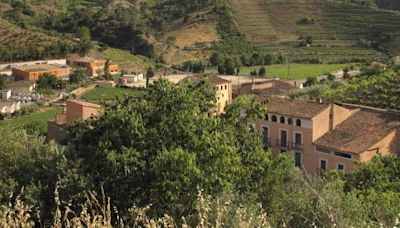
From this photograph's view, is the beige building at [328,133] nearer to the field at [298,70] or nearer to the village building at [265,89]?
the village building at [265,89]

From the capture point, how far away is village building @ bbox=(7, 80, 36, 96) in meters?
55.8

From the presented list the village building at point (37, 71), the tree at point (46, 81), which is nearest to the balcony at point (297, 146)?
the tree at point (46, 81)

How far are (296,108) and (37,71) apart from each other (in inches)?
1597

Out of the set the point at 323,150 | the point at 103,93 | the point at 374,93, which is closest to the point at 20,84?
the point at 103,93

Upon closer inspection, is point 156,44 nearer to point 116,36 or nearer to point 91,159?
point 116,36

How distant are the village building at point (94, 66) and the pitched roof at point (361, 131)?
42596mm

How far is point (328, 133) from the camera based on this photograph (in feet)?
87.2

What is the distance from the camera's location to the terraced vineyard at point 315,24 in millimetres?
78375

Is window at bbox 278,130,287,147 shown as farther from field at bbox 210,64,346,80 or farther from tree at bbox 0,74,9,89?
tree at bbox 0,74,9,89

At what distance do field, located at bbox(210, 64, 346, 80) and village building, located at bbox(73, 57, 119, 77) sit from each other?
1121 cm

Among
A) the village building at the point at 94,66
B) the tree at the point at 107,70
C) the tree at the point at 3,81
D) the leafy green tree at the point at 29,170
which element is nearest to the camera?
the leafy green tree at the point at 29,170

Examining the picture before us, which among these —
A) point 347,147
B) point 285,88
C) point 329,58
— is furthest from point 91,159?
point 329,58

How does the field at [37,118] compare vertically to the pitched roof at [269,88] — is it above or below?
below

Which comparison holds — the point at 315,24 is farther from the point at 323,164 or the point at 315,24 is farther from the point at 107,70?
the point at 323,164
